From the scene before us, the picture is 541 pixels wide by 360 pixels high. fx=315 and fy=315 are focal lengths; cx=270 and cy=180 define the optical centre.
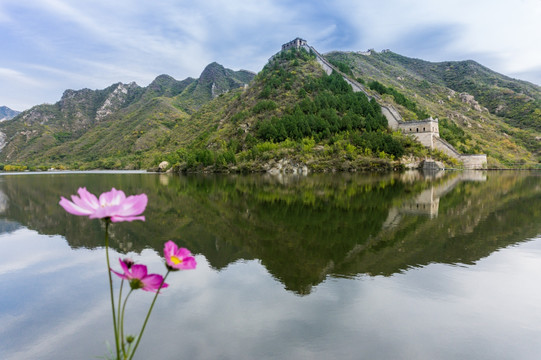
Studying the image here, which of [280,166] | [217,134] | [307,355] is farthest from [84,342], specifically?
[217,134]

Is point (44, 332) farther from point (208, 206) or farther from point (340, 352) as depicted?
point (208, 206)

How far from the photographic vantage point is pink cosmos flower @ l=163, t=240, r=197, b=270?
2.51 meters

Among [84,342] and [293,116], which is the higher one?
[293,116]

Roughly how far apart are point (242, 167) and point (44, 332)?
230ft

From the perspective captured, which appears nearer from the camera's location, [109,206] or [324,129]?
[109,206]

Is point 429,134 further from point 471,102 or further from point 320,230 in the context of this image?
point 471,102

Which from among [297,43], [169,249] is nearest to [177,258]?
[169,249]

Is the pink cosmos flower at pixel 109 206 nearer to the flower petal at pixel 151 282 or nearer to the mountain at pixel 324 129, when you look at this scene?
the flower petal at pixel 151 282

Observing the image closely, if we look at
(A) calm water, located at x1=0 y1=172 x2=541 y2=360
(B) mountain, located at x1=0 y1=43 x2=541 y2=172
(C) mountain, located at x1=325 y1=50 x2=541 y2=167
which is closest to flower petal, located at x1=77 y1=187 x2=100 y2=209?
(A) calm water, located at x1=0 y1=172 x2=541 y2=360

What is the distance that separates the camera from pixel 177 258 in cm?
271

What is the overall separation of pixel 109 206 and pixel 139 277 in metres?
0.64

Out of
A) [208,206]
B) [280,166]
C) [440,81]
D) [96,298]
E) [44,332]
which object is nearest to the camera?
[44,332]

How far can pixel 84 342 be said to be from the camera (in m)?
6.18

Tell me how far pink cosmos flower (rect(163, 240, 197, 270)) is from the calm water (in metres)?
3.29
